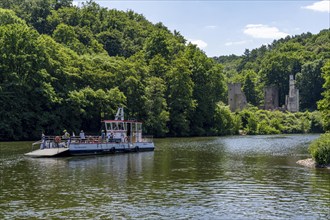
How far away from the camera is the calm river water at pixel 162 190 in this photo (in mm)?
23969

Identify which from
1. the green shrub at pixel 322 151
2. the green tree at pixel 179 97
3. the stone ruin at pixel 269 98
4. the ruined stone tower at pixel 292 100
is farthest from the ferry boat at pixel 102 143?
the ruined stone tower at pixel 292 100

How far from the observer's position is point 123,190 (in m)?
30.1

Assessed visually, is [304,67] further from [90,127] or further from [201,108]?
[90,127]

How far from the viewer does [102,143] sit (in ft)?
193

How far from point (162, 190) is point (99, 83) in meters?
71.6

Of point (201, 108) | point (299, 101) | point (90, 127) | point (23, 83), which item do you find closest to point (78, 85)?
point (90, 127)

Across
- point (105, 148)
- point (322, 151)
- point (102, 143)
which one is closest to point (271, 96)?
point (105, 148)

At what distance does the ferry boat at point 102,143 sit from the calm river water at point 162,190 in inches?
294

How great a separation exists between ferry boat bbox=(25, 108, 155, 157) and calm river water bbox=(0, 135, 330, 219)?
7.47 meters

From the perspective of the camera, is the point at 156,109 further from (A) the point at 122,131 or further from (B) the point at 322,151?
(B) the point at 322,151

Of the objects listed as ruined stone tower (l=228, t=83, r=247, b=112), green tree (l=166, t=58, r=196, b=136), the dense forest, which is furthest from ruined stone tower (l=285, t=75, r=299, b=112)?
green tree (l=166, t=58, r=196, b=136)

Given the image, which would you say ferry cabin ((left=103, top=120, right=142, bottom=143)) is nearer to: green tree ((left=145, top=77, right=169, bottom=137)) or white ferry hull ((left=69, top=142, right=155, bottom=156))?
white ferry hull ((left=69, top=142, right=155, bottom=156))

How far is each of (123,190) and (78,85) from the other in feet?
230

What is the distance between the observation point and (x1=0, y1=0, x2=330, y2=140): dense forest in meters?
86.4
